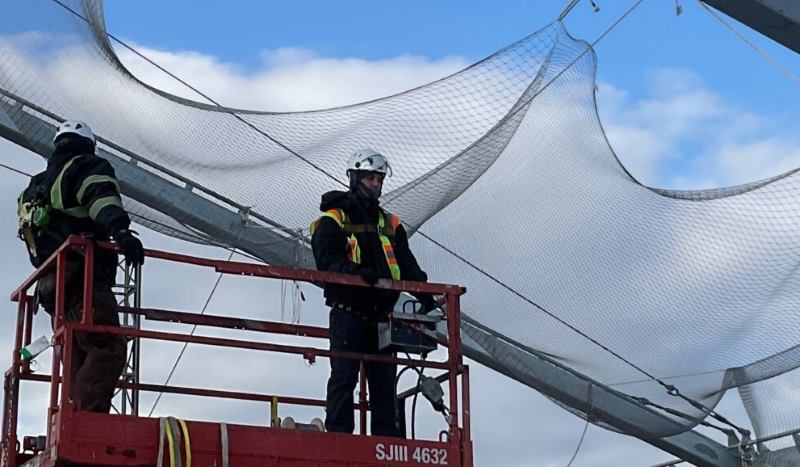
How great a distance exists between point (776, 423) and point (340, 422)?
25.5 feet

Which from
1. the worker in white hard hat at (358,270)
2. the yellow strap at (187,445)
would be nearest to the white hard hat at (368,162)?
the worker in white hard hat at (358,270)

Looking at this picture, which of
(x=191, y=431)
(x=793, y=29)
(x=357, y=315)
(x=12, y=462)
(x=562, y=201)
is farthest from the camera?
(x=562, y=201)

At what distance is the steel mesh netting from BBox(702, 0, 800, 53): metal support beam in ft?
8.70

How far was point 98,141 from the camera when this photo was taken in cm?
1401

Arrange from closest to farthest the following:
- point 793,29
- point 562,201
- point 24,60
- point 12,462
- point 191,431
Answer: point 191,431, point 12,462, point 793,29, point 24,60, point 562,201

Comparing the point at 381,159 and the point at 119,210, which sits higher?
the point at 381,159

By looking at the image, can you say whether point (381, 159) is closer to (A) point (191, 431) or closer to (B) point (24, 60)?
(A) point (191, 431)

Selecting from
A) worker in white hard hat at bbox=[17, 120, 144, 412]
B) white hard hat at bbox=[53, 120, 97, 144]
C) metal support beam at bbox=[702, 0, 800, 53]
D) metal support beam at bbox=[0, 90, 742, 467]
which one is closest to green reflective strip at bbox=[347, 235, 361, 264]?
worker in white hard hat at bbox=[17, 120, 144, 412]

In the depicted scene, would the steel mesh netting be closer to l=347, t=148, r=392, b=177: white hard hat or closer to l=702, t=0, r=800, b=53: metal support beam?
l=702, t=0, r=800, b=53: metal support beam

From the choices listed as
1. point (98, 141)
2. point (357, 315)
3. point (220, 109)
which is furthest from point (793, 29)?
point (98, 141)

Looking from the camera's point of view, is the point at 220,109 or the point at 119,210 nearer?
the point at 119,210

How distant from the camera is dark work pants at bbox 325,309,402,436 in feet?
33.6

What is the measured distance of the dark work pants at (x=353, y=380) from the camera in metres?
10.2

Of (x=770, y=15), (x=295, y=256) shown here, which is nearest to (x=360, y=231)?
(x=770, y=15)
